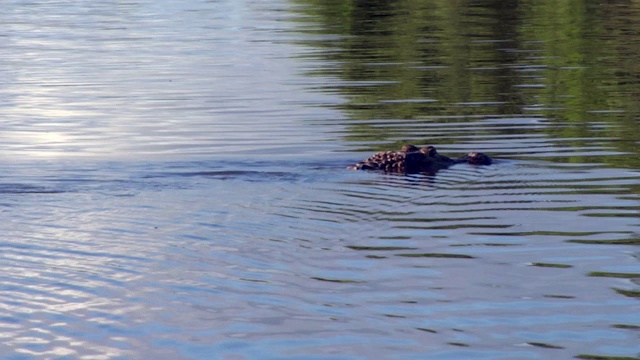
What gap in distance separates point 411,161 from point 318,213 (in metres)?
2.59

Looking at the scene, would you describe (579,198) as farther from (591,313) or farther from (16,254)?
(16,254)

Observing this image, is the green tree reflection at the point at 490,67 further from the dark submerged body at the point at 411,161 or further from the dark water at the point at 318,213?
the dark submerged body at the point at 411,161

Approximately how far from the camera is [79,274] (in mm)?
11578

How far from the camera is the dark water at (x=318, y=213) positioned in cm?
993

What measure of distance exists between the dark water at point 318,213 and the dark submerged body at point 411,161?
0.64 feet

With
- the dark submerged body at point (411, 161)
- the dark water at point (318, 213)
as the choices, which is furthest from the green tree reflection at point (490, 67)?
the dark submerged body at point (411, 161)

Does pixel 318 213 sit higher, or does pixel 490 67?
pixel 490 67

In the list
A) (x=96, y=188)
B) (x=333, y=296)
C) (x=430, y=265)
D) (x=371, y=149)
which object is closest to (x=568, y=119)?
(x=371, y=149)

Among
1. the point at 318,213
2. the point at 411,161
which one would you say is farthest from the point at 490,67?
the point at 318,213

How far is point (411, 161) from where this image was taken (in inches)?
635

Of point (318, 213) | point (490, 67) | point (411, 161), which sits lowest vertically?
point (318, 213)

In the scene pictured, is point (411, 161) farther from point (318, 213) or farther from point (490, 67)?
point (490, 67)

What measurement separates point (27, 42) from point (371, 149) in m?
22.9

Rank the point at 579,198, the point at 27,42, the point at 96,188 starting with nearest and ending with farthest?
the point at 579,198
the point at 96,188
the point at 27,42
